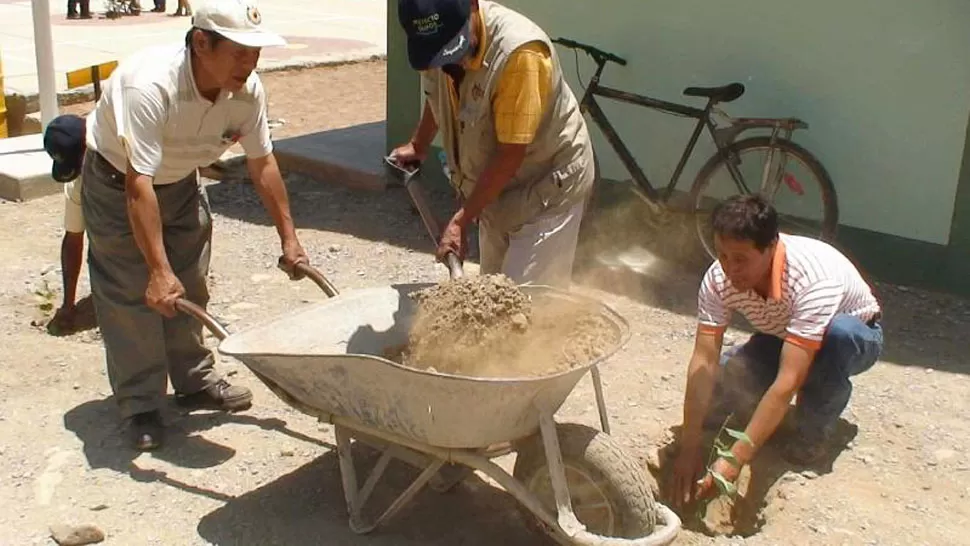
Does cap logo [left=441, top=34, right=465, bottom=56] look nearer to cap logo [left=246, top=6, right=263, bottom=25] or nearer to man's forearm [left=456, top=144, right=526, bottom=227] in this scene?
man's forearm [left=456, top=144, right=526, bottom=227]

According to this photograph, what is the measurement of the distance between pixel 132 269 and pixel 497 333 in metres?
1.55

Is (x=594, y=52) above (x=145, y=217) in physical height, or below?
above

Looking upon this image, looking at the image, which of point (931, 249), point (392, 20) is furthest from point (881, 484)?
point (392, 20)

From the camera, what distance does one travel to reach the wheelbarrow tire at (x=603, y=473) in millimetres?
3373

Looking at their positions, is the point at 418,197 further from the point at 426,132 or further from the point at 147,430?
the point at 147,430

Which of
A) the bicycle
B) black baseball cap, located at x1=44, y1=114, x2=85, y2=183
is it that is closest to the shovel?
black baseball cap, located at x1=44, y1=114, x2=85, y2=183

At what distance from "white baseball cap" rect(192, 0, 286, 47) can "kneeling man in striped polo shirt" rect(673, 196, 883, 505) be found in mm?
1569

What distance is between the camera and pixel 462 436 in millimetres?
3354

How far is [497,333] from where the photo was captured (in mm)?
3494

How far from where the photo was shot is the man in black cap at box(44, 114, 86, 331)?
484cm

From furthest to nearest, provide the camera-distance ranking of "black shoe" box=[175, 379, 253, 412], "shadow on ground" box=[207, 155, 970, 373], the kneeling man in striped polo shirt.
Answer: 1. "shadow on ground" box=[207, 155, 970, 373]
2. "black shoe" box=[175, 379, 253, 412]
3. the kneeling man in striped polo shirt

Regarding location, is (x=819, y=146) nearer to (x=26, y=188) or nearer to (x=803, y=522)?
(x=803, y=522)

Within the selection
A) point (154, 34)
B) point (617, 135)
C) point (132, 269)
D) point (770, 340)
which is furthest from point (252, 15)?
point (154, 34)

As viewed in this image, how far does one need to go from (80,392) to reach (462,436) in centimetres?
224
